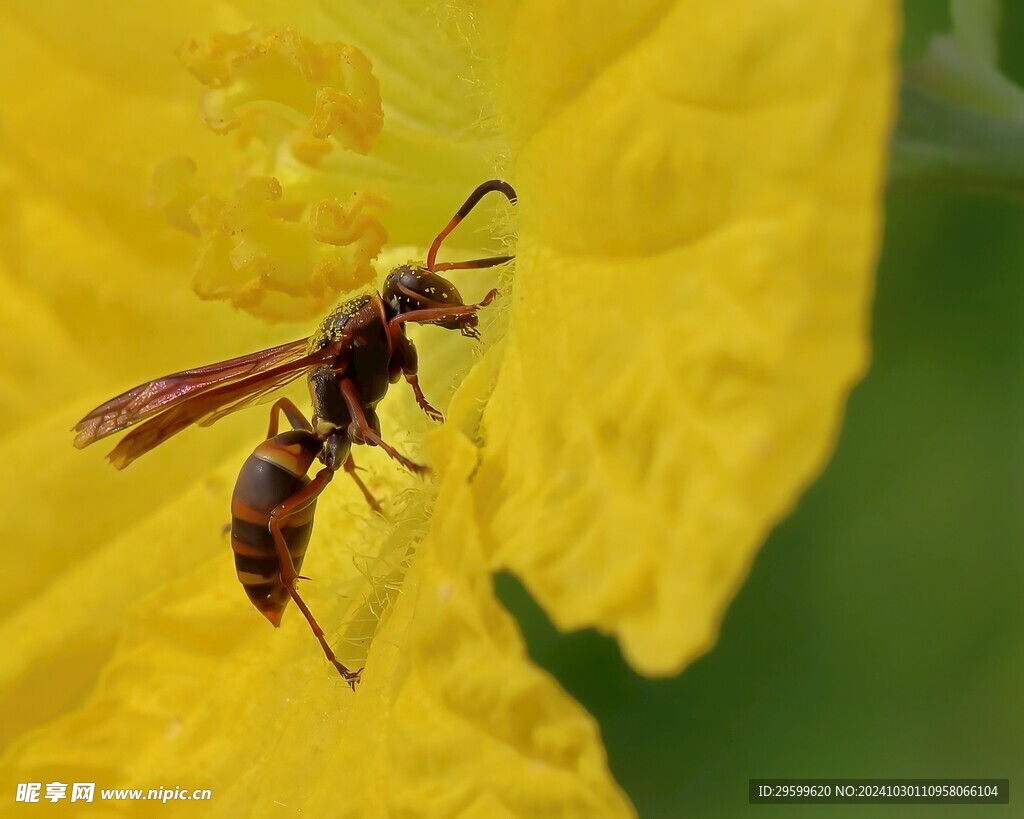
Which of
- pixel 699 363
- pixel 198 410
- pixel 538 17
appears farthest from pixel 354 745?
pixel 538 17

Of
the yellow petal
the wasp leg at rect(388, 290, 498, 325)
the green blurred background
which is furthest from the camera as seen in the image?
the green blurred background

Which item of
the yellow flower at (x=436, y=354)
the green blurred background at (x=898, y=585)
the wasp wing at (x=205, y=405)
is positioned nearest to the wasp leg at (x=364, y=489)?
the yellow flower at (x=436, y=354)

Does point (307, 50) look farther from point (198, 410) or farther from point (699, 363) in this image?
point (699, 363)

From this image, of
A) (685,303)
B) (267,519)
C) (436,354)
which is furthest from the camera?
(436,354)

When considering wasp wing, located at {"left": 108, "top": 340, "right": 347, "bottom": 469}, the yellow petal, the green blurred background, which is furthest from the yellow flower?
the green blurred background

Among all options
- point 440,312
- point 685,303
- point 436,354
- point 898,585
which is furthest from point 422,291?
point 898,585

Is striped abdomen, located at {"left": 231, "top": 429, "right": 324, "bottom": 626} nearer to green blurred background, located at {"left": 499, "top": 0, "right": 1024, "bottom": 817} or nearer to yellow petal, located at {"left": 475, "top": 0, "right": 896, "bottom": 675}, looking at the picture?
yellow petal, located at {"left": 475, "top": 0, "right": 896, "bottom": 675}

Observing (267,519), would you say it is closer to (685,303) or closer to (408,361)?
(408,361)
